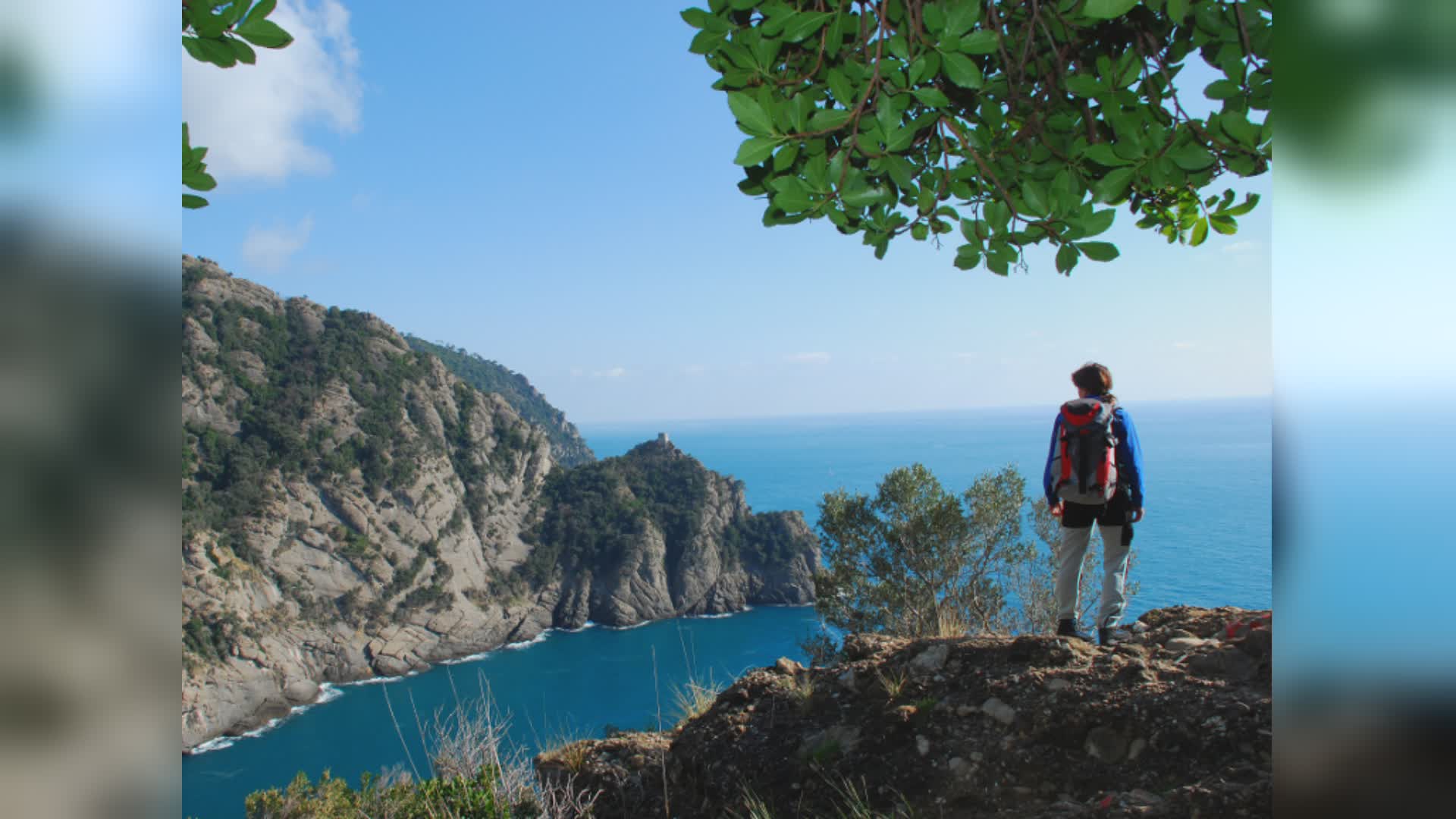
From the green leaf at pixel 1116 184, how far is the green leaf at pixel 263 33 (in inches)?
58.4

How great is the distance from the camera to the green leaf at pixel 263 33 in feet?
3.88

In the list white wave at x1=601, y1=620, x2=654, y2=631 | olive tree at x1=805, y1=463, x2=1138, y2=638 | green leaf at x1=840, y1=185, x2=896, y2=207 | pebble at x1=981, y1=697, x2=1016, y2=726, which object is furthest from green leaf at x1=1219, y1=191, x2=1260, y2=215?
white wave at x1=601, y1=620, x2=654, y2=631

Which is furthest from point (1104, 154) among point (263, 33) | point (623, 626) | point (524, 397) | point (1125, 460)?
point (524, 397)

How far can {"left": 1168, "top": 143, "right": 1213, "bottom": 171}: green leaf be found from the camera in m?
1.52

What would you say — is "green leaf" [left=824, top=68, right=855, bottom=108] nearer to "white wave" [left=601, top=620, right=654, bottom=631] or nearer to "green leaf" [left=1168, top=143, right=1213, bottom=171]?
"green leaf" [left=1168, top=143, right=1213, bottom=171]

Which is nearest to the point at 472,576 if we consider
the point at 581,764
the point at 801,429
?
the point at 581,764

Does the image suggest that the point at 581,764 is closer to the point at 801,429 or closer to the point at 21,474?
the point at 21,474

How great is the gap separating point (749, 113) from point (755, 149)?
0.06 metres

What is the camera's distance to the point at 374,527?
144 feet

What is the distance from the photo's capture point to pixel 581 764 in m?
4.14

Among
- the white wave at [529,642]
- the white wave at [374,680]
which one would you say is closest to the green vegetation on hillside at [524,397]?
the white wave at [529,642]

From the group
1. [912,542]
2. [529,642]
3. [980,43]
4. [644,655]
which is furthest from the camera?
[529,642]

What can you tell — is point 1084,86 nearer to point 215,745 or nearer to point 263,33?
point 263,33

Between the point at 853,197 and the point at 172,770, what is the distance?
4.53 ft
